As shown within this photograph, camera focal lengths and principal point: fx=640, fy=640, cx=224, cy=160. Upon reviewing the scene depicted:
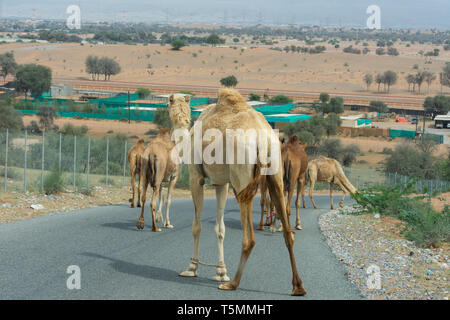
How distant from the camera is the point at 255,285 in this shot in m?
9.54

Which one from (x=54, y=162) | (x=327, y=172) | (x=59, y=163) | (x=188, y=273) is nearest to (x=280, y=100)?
(x=327, y=172)

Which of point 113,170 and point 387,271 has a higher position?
point 387,271

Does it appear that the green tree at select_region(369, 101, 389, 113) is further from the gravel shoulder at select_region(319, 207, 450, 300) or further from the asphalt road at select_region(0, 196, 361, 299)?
the asphalt road at select_region(0, 196, 361, 299)

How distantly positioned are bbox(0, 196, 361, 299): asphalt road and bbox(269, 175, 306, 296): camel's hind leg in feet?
0.58

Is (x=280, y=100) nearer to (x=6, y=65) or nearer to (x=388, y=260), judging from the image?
(x=6, y=65)

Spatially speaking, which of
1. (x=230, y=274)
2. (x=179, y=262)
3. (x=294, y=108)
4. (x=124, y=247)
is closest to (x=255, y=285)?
(x=230, y=274)

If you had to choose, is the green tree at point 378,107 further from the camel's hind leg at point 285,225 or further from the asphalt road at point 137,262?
the camel's hind leg at point 285,225

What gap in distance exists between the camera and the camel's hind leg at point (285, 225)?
884 centimetres

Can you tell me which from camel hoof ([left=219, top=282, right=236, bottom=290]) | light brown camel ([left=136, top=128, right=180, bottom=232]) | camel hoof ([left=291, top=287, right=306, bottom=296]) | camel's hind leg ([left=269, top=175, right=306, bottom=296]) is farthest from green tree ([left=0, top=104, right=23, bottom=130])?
camel hoof ([left=291, top=287, right=306, bottom=296])

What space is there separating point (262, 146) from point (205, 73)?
13880 cm

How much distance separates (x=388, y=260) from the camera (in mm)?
12086

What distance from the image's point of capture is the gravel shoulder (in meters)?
9.59

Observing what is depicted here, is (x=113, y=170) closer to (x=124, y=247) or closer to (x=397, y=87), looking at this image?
(x=124, y=247)

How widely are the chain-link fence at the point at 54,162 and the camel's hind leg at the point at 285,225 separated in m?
12.0
